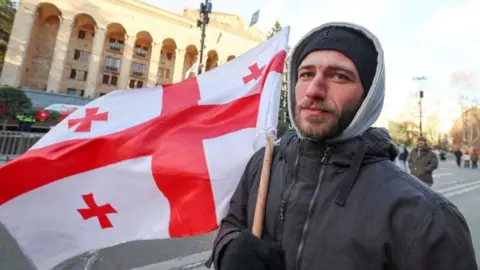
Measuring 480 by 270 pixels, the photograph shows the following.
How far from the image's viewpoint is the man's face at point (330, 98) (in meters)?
1.17

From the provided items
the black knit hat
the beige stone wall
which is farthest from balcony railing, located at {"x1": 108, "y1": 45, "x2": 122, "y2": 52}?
the black knit hat

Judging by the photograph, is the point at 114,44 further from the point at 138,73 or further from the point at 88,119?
the point at 88,119

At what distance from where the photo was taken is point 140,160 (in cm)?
211

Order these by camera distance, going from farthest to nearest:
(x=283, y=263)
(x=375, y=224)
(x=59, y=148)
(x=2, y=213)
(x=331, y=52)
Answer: (x=59, y=148)
(x=2, y=213)
(x=331, y=52)
(x=283, y=263)
(x=375, y=224)

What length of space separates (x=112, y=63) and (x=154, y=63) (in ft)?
20.0

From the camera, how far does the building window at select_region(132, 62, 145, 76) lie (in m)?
40.1

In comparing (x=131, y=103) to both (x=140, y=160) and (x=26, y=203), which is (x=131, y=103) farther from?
(x=26, y=203)

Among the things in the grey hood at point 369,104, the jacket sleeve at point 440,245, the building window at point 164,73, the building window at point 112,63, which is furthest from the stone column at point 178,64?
the jacket sleeve at point 440,245

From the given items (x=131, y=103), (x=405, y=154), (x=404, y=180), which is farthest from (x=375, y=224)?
(x=405, y=154)

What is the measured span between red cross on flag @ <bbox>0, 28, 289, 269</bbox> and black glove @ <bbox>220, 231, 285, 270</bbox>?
87 cm

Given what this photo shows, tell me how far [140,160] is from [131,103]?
1.77 ft

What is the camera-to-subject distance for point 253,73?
249 cm

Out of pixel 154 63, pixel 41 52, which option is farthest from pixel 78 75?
pixel 154 63

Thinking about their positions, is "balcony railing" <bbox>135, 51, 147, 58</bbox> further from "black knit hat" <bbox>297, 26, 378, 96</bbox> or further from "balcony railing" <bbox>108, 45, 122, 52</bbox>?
"black knit hat" <bbox>297, 26, 378, 96</bbox>
